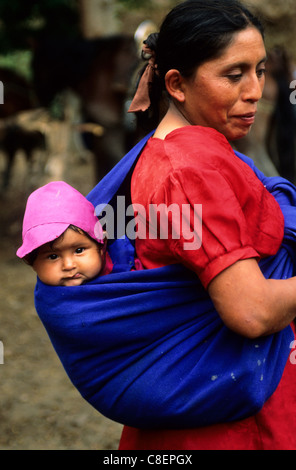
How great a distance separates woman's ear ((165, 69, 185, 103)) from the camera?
47.8 inches

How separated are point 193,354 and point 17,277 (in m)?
4.83

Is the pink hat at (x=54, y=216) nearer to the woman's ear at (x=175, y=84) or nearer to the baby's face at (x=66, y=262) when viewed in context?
the baby's face at (x=66, y=262)

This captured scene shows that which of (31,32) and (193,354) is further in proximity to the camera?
(31,32)

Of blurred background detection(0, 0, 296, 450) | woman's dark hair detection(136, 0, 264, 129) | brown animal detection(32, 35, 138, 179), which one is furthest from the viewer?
brown animal detection(32, 35, 138, 179)

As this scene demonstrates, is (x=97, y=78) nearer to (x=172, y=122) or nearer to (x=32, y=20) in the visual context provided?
(x=32, y=20)

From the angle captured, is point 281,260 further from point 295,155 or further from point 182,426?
point 295,155

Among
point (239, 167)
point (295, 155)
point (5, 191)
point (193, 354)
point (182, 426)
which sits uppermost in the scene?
point (239, 167)

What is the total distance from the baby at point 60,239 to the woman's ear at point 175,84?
0.34 m

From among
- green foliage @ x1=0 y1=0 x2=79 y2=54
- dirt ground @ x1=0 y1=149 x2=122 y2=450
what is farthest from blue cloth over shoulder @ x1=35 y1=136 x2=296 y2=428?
green foliage @ x1=0 y1=0 x2=79 y2=54

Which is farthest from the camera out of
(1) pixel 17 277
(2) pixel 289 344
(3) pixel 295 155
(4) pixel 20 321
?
(3) pixel 295 155

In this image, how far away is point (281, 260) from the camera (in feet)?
3.99

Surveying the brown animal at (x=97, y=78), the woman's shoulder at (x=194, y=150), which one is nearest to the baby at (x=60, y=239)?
the woman's shoulder at (x=194, y=150)

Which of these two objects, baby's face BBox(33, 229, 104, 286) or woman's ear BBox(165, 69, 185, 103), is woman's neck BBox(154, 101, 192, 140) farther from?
baby's face BBox(33, 229, 104, 286)
